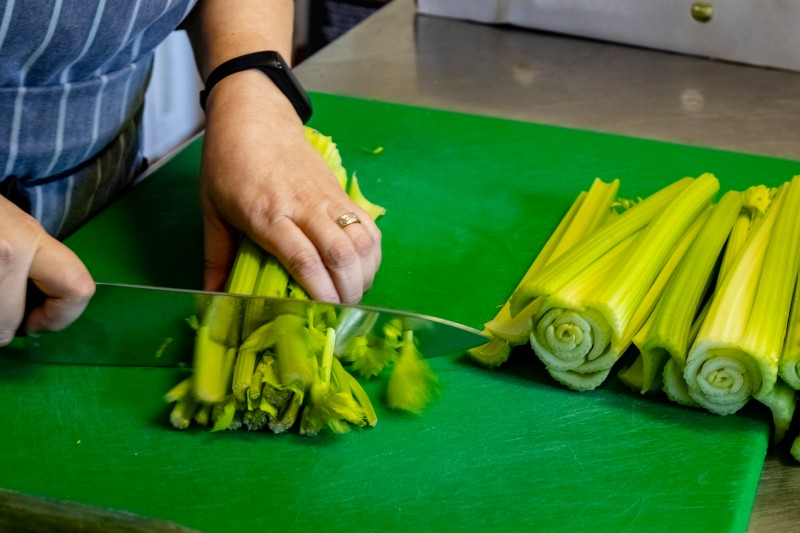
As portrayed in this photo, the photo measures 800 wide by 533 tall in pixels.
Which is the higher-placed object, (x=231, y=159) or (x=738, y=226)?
(x=738, y=226)

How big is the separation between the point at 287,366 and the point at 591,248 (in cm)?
48

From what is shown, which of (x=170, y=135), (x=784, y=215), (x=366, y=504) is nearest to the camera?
(x=366, y=504)

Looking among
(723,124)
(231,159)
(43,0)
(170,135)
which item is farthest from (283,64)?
(170,135)

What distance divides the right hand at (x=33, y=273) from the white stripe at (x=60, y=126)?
33 cm

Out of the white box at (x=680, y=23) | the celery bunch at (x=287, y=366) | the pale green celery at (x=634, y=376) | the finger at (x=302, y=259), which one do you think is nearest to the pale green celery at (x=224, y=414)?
the celery bunch at (x=287, y=366)

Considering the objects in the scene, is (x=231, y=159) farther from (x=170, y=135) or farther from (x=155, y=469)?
(x=170, y=135)

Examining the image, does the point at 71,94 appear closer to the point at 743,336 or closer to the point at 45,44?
the point at 45,44

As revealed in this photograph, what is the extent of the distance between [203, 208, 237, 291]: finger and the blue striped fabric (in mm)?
300

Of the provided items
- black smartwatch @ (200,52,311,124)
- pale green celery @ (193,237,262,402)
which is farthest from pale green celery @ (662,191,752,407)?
black smartwatch @ (200,52,311,124)

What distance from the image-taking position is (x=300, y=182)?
5.03 ft

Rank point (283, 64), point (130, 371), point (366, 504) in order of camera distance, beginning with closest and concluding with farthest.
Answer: point (366, 504) < point (130, 371) < point (283, 64)

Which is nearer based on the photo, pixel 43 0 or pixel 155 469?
pixel 155 469

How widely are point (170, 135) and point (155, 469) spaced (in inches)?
123

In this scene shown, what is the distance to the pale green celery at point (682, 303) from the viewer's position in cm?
133
